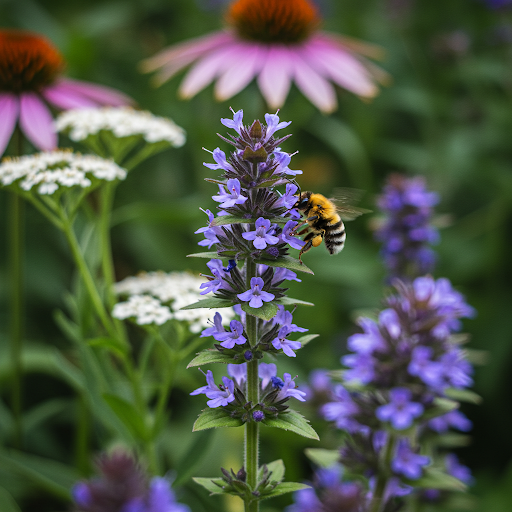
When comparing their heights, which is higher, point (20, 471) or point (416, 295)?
point (416, 295)

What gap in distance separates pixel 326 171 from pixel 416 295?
3.09 metres

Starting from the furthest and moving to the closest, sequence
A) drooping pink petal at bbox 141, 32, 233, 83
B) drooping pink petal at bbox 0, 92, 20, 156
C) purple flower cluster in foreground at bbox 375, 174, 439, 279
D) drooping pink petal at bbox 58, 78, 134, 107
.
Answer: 1. drooping pink petal at bbox 141, 32, 233, 83
2. drooping pink petal at bbox 58, 78, 134, 107
3. purple flower cluster in foreground at bbox 375, 174, 439, 279
4. drooping pink petal at bbox 0, 92, 20, 156

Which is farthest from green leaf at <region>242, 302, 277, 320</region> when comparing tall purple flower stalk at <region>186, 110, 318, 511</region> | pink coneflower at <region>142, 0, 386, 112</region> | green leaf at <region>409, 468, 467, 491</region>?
pink coneflower at <region>142, 0, 386, 112</region>

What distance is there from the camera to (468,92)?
20.5ft

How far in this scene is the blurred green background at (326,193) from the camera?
3.20 m

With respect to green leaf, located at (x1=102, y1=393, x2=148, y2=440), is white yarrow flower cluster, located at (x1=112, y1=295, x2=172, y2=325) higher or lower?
higher

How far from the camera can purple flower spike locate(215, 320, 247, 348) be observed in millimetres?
1373

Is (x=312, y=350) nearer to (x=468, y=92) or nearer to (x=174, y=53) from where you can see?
(x=174, y=53)

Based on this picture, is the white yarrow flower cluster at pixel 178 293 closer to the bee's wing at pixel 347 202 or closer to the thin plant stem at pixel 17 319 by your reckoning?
the thin plant stem at pixel 17 319

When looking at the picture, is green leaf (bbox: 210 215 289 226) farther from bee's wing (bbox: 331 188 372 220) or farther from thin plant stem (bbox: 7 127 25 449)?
thin plant stem (bbox: 7 127 25 449)

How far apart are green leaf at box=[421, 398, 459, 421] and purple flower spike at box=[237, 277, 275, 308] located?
801 mm

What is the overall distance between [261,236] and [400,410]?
0.81m

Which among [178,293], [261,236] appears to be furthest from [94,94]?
[261,236]

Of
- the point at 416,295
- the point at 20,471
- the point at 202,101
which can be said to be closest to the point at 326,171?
the point at 202,101
